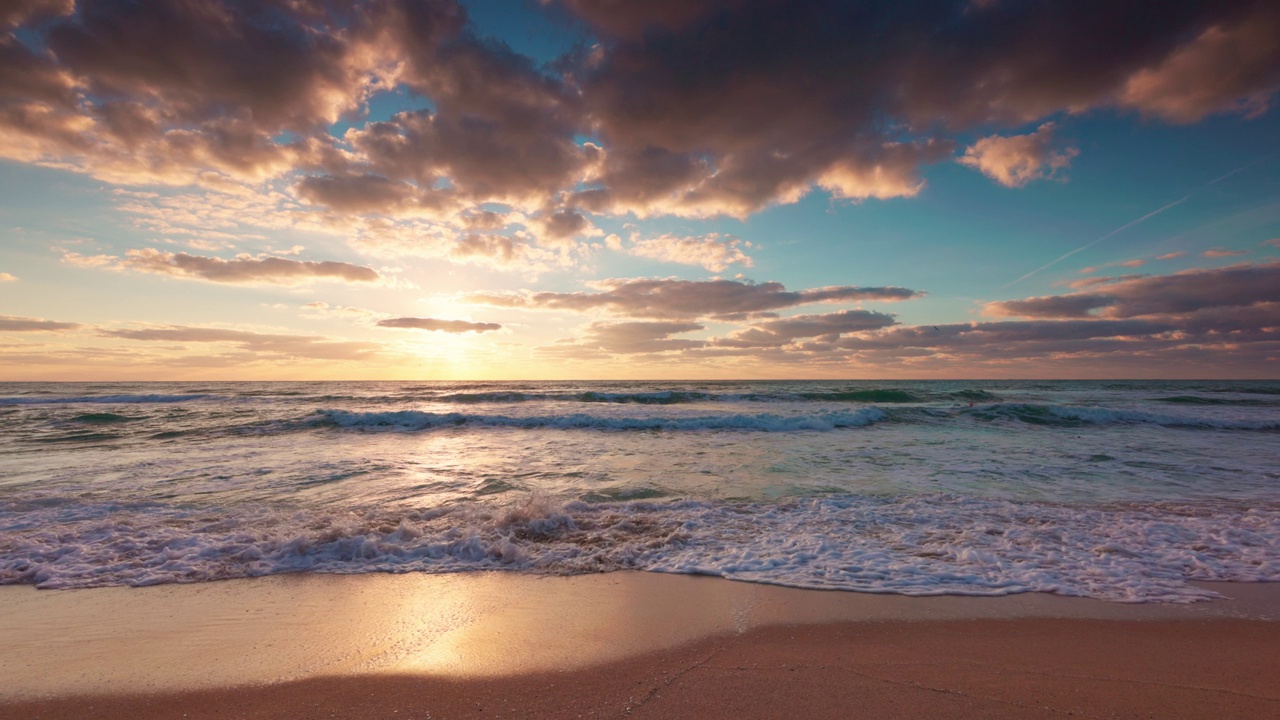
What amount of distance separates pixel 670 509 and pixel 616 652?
3.80 m

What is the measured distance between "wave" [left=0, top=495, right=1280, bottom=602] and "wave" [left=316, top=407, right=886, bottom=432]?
1185cm

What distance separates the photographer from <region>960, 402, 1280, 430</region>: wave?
1878cm

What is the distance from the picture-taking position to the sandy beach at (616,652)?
281cm

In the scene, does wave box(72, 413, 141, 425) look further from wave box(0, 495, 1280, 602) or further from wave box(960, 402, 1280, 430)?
wave box(960, 402, 1280, 430)

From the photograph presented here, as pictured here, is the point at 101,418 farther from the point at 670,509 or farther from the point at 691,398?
the point at 691,398

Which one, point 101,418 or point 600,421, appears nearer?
point 600,421

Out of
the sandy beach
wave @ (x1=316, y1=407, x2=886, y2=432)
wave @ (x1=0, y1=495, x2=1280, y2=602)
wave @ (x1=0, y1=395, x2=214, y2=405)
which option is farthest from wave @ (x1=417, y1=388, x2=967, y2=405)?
the sandy beach

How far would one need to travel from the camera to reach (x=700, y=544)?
18.7 feet

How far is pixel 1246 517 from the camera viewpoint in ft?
21.9

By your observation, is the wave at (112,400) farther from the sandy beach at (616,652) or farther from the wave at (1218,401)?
the wave at (1218,401)

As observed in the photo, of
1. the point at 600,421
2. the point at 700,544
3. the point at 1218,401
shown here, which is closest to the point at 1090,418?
the point at 1218,401

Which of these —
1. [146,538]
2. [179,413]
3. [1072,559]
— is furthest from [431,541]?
[179,413]

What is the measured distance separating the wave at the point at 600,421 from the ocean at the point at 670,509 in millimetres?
3407

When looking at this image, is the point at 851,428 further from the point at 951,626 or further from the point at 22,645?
the point at 22,645
